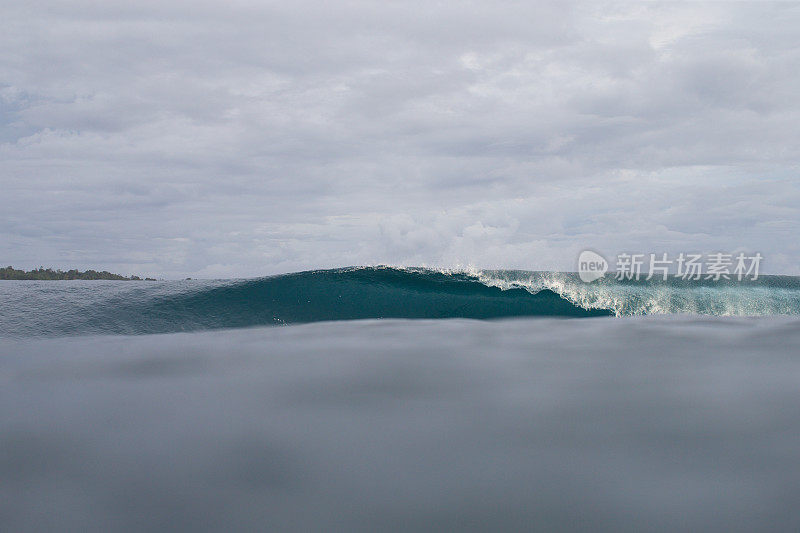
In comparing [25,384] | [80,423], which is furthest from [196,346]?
[80,423]

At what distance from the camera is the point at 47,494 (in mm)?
2561

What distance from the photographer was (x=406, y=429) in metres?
3.33

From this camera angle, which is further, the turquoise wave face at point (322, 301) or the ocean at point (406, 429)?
the turquoise wave face at point (322, 301)

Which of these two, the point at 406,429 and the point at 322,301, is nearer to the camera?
the point at 406,429

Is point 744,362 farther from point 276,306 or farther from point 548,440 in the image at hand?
point 276,306

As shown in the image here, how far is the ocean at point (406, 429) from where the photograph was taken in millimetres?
2311

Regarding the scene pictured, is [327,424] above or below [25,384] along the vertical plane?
above

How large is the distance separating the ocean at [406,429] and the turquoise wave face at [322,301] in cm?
114

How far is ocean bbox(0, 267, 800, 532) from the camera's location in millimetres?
2311

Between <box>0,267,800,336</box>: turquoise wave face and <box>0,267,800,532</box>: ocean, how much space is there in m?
1.14

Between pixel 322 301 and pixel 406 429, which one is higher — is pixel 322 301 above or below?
above

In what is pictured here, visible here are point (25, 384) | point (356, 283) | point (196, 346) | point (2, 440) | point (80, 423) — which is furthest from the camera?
point (356, 283)

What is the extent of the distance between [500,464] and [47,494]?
2.49 metres

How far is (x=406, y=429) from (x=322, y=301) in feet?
23.2
